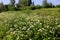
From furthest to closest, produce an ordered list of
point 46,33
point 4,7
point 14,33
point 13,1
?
point 13,1 → point 4,7 → point 14,33 → point 46,33

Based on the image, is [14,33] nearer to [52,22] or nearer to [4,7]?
[52,22]

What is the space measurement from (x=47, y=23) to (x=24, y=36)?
3.34 feet

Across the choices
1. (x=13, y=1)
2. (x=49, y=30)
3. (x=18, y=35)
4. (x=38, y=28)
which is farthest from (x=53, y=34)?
(x=13, y=1)

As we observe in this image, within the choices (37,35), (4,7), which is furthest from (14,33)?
(4,7)

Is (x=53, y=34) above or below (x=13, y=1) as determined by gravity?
above

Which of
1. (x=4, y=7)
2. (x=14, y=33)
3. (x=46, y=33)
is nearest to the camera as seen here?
(x=46, y=33)

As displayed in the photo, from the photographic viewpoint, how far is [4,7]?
3331 centimetres

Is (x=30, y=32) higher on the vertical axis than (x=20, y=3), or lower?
higher

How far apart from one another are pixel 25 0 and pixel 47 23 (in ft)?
105

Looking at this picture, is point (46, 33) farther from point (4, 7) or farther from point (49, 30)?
point (4, 7)

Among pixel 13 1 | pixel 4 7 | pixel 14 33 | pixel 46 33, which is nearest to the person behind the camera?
pixel 46 33

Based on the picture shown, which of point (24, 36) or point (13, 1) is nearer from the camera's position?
point (24, 36)

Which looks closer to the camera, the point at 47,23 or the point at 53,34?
the point at 53,34

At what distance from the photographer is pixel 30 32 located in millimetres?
6320
